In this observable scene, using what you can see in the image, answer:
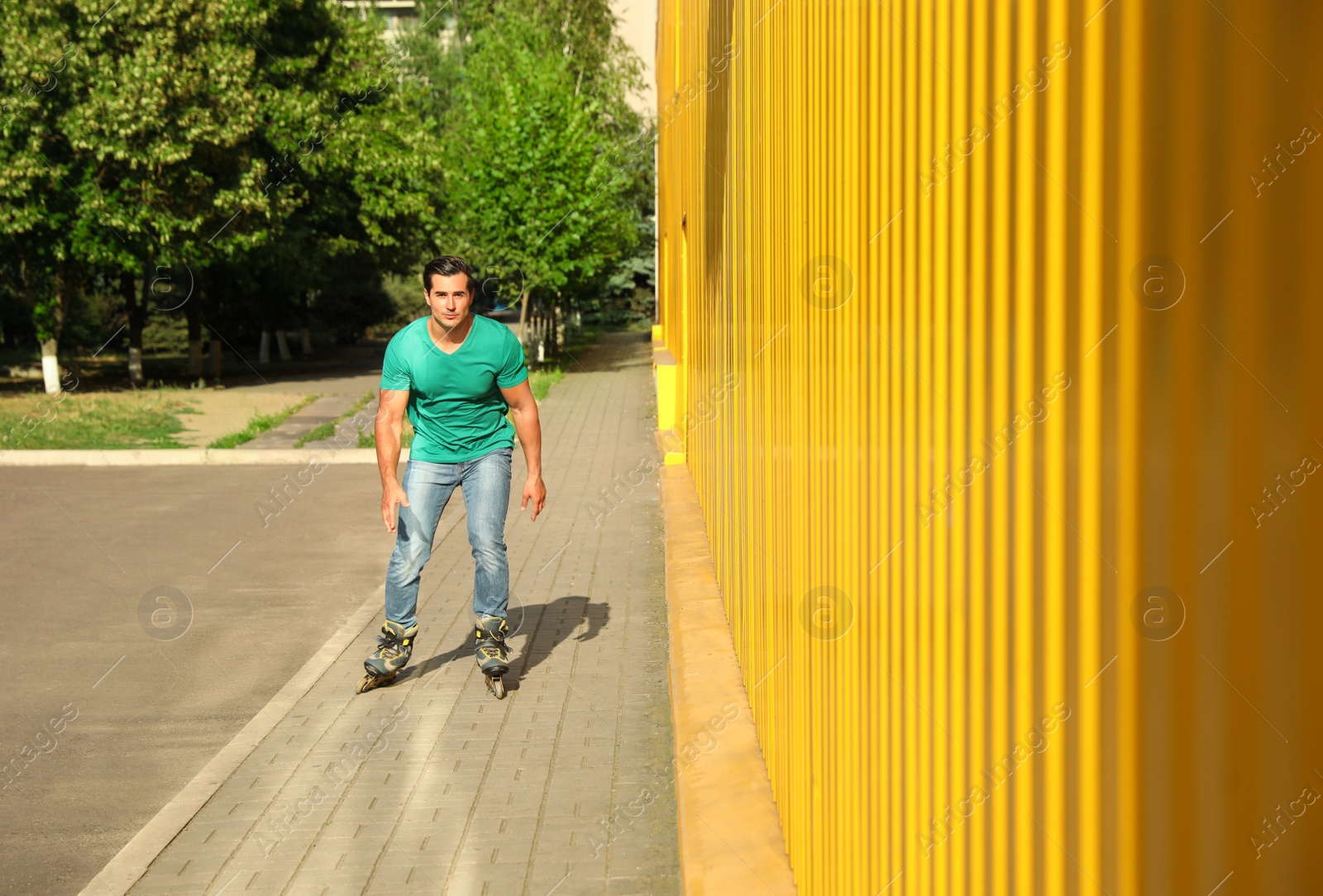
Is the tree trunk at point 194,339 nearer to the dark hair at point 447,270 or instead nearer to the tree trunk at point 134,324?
the tree trunk at point 134,324

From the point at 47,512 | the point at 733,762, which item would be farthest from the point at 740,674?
the point at 47,512

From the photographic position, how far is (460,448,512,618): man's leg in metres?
5.68

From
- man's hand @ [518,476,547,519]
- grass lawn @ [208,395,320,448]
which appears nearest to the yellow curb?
man's hand @ [518,476,547,519]

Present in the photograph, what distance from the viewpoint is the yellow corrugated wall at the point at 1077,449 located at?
1.07 metres

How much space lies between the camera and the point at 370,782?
4570 millimetres

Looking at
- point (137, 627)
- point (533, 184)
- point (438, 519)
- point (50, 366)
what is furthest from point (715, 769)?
point (533, 184)

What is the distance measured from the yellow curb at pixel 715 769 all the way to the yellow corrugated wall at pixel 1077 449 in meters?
0.74

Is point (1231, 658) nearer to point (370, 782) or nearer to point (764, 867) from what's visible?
point (764, 867)

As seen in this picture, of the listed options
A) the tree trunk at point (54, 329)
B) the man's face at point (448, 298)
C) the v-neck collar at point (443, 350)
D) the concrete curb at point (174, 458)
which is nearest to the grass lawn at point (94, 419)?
the tree trunk at point (54, 329)

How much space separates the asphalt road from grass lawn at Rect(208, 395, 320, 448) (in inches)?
159

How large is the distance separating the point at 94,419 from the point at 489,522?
16.3m

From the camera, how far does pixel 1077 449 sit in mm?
1311

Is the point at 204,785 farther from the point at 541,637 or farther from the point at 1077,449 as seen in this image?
the point at 1077,449

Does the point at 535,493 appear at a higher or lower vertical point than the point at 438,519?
higher
